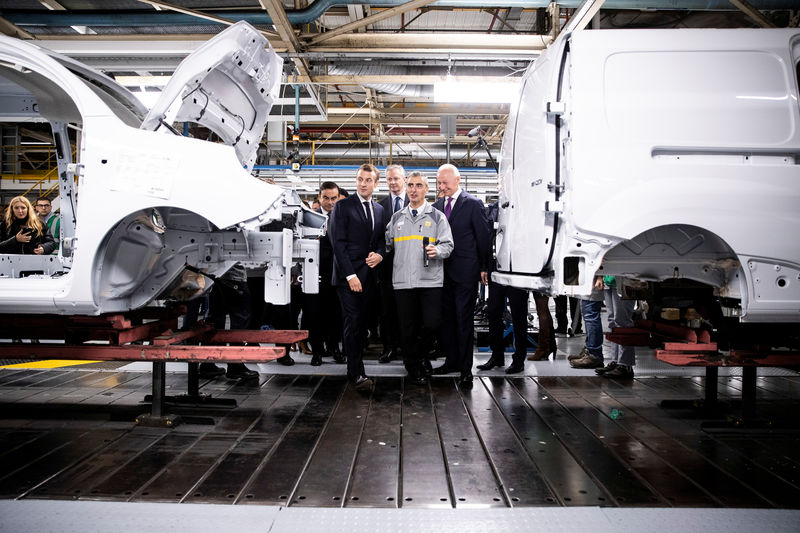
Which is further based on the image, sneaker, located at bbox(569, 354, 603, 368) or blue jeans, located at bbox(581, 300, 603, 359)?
sneaker, located at bbox(569, 354, 603, 368)

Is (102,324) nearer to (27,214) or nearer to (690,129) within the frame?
(27,214)

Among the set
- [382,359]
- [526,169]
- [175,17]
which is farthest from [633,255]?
[175,17]

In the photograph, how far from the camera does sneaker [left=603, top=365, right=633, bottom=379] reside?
459cm

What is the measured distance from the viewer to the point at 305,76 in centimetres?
693

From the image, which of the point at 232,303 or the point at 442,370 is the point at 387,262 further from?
the point at 232,303

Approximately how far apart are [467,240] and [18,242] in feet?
15.0

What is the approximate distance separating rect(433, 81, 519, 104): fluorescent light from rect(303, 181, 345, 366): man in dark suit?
2.39 meters

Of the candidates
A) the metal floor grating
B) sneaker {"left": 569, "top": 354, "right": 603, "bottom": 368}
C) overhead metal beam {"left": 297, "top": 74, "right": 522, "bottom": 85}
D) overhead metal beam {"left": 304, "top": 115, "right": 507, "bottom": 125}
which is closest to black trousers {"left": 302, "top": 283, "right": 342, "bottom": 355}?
the metal floor grating

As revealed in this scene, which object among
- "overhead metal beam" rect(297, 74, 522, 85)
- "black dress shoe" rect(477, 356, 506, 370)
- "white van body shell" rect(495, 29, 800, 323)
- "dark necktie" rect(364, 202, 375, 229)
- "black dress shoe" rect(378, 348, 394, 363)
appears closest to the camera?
"white van body shell" rect(495, 29, 800, 323)

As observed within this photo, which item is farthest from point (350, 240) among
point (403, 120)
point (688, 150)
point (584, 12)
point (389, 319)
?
point (403, 120)

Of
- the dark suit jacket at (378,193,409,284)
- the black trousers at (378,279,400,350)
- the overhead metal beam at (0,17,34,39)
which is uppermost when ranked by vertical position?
the overhead metal beam at (0,17,34,39)

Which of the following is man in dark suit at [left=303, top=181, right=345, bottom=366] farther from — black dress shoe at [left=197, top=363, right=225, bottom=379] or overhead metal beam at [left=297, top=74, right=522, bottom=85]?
overhead metal beam at [left=297, top=74, right=522, bottom=85]

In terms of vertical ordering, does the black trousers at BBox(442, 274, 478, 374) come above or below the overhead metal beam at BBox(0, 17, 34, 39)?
below

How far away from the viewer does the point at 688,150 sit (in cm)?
274
